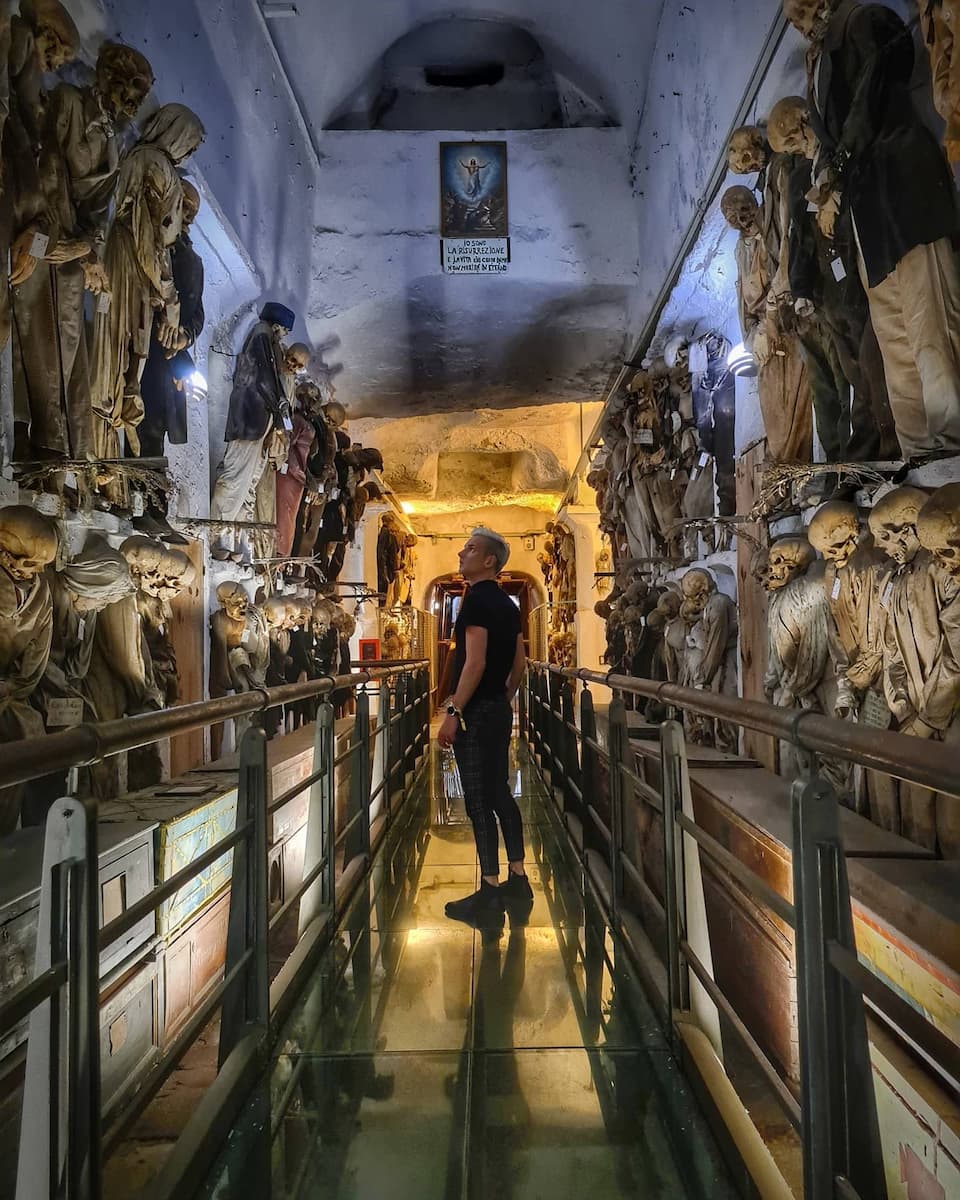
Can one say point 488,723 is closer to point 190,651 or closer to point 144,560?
point 144,560

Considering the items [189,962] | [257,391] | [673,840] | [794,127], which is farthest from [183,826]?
[257,391]

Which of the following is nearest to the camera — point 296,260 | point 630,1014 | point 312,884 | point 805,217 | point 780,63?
point 630,1014

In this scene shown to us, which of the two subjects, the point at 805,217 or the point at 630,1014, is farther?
the point at 805,217

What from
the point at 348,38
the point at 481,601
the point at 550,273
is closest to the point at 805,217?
the point at 481,601

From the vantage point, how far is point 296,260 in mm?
7766

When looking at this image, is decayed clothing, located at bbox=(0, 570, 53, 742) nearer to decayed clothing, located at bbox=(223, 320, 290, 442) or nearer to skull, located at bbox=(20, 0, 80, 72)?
skull, located at bbox=(20, 0, 80, 72)

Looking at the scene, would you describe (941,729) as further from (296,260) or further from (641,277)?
(296,260)

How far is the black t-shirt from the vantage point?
333 cm

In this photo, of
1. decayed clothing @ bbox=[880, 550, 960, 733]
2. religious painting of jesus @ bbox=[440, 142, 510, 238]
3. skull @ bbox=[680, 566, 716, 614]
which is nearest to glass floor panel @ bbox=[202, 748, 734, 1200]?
decayed clothing @ bbox=[880, 550, 960, 733]

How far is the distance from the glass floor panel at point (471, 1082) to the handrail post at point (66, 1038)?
623mm

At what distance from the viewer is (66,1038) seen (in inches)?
45.2

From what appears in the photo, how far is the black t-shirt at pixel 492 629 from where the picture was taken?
333cm

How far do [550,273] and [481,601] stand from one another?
5744mm

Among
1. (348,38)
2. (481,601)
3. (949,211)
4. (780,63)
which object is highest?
(348,38)
